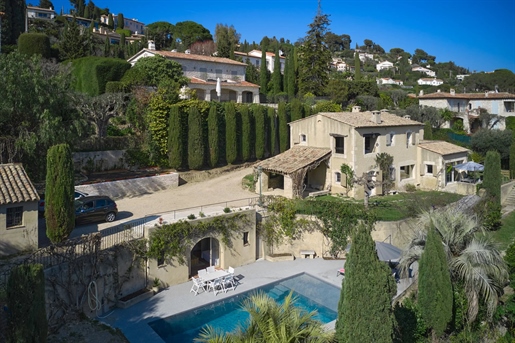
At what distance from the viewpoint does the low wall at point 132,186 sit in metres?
26.7

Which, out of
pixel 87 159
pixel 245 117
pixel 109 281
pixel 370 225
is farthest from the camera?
pixel 245 117

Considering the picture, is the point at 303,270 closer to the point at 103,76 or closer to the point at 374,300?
the point at 374,300

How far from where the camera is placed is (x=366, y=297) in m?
11.2

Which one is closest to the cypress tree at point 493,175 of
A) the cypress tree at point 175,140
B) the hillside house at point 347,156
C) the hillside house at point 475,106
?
the hillside house at point 347,156

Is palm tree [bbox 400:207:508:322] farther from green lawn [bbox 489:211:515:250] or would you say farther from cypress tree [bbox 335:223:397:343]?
green lawn [bbox 489:211:515:250]

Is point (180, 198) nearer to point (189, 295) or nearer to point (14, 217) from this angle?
point (189, 295)

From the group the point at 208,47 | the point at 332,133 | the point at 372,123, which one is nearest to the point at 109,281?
the point at 332,133

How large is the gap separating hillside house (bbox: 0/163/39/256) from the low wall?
25.4 feet

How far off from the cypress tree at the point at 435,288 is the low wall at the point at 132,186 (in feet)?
65.8

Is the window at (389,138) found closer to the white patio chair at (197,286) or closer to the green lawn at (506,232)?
the green lawn at (506,232)

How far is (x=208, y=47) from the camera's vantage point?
255ft

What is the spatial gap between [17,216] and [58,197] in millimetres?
1768

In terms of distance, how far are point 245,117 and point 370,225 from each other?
17431 millimetres

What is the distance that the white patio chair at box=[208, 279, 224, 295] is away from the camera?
19969mm
